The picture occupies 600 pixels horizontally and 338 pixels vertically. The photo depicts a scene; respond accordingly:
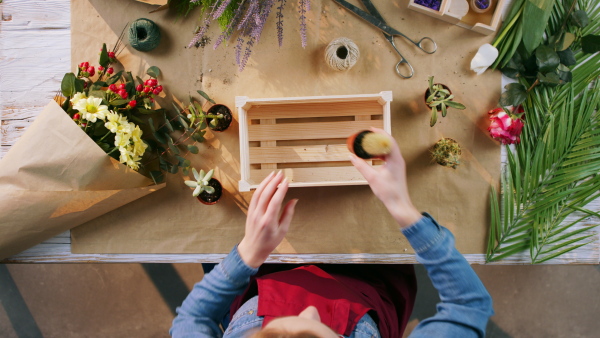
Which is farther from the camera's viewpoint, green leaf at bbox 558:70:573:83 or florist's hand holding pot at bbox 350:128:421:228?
green leaf at bbox 558:70:573:83

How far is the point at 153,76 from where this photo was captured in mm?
1449

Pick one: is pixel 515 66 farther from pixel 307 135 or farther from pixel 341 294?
pixel 341 294

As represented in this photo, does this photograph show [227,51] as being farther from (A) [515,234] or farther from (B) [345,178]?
(A) [515,234]

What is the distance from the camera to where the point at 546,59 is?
1312 millimetres

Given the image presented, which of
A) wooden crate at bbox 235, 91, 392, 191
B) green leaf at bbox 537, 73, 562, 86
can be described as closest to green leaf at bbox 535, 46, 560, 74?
green leaf at bbox 537, 73, 562, 86

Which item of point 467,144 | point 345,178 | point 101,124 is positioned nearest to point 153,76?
point 101,124

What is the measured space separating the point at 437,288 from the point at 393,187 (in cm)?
29

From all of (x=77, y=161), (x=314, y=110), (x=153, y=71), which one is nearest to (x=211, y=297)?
(x=77, y=161)

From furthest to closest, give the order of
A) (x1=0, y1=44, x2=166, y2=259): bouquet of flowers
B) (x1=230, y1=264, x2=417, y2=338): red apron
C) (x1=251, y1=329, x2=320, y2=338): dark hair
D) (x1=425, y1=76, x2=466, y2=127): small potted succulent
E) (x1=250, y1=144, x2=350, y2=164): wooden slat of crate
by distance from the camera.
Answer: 1. (x1=250, y1=144, x2=350, y2=164): wooden slat of crate
2. (x1=425, y1=76, x2=466, y2=127): small potted succulent
3. (x1=0, y1=44, x2=166, y2=259): bouquet of flowers
4. (x1=230, y1=264, x2=417, y2=338): red apron
5. (x1=251, y1=329, x2=320, y2=338): dark hair

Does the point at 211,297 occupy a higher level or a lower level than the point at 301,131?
lower

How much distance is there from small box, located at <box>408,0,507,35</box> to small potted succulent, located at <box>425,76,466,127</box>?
25 cm

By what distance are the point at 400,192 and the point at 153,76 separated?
1.12 metres

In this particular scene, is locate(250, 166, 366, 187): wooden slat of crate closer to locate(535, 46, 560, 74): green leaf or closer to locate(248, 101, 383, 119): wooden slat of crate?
locate(248, 101, 383, 119): wooden slat of crate

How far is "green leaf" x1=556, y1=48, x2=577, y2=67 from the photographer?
1340 mm
